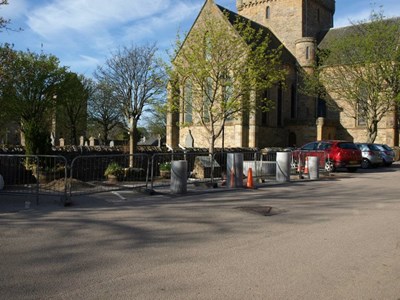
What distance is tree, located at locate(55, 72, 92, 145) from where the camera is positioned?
3478 cm

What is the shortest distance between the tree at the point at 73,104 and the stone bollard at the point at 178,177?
25.5 m

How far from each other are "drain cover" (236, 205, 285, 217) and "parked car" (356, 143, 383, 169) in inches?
691

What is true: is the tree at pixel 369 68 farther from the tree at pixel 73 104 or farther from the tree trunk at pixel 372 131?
the tree at pixel 73 104

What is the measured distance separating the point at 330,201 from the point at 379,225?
308cm

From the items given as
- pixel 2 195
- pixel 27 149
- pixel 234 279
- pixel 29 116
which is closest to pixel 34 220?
pixel 2 195

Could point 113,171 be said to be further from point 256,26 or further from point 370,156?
point 256,26

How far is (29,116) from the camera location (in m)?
Result: 33.0

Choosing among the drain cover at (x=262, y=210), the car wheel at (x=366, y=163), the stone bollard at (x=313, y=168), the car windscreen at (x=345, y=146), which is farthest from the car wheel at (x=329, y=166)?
the drain cover at (x=262, y=210)

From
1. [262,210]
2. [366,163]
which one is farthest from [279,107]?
[262,210]

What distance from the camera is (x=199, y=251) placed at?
574cm

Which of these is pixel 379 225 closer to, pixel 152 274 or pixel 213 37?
pixel 152 274

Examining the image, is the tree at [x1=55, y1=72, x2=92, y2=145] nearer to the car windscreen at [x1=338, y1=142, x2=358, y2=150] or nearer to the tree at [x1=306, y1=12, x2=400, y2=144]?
the tree at [x1=306, y1=12, x2=400, y2=144]

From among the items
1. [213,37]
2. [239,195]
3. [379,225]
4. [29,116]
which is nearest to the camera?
[379,225]

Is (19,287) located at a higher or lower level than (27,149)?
lower
